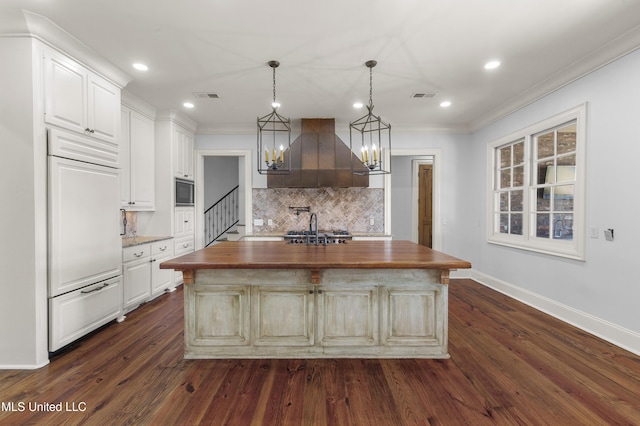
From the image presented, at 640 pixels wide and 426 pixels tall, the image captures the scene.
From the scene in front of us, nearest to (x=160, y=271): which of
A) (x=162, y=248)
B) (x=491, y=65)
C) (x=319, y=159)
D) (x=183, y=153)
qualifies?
(x=162, y=248)

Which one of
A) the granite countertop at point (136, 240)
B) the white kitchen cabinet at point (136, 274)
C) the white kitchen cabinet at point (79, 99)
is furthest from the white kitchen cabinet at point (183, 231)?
the white kitchen cabinet at point (79, 99)

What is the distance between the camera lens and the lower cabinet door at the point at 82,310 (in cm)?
238

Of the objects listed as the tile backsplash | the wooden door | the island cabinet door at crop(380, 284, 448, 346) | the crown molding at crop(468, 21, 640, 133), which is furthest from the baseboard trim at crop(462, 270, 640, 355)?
the crown molding at crop(468, 21, 640, 133)

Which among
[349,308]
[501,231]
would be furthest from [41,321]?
[501,231]

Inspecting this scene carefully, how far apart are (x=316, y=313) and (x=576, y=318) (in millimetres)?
2847

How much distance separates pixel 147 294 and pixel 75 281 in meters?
1.27

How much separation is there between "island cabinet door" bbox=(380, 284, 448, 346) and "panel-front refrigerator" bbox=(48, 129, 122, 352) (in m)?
2.70

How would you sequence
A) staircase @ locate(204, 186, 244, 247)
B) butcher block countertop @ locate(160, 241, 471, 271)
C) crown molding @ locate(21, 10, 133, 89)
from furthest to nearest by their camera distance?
1. staircase @ locate(204, 186, 244, 247)
2. crown molding @ locate(21, 10, 133, 89)
3. butcher block countertop @ locate(160, 241, 471, 271)

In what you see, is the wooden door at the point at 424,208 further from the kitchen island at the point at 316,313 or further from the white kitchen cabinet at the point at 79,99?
the white kitchen cabinet at the point at 79,99

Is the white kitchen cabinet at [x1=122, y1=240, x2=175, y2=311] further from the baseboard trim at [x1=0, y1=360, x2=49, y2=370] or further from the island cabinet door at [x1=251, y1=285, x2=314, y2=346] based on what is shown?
the island cabinet door at [x1=251, y1=285, x2=314, y2=346]

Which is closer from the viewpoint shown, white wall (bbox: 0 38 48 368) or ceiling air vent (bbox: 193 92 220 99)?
white wall (bbox: 0 38 48 368)

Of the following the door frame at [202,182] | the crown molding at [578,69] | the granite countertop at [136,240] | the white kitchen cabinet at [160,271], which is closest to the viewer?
the crown molding at [578,69]

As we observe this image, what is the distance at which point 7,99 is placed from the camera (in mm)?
2232

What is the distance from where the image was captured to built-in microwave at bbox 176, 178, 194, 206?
4516mm
